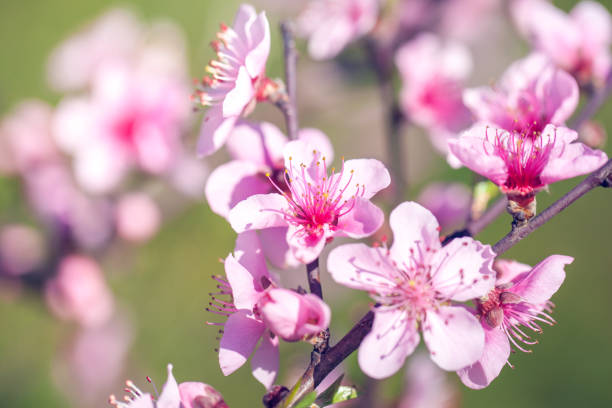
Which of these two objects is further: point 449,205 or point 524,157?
point 449,205

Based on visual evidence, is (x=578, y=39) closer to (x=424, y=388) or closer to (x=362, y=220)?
(x=362, y=220)

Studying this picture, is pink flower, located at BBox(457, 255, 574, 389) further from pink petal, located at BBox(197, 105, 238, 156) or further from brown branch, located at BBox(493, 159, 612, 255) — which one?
pink petal, located at BBox(197, 105, 238, 156)

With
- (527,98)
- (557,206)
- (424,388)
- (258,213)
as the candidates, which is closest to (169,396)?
(258,213)

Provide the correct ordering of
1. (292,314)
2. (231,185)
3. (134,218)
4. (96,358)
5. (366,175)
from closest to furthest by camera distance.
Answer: (292,314) < (366,175) < (231,185) < (134,218) < (96,358)

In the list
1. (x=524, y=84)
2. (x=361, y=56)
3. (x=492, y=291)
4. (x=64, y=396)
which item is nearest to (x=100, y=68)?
(x=361, y=56)

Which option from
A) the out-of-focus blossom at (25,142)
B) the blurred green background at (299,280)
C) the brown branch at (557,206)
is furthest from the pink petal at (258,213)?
the out-of-focus blossom at (25,142)

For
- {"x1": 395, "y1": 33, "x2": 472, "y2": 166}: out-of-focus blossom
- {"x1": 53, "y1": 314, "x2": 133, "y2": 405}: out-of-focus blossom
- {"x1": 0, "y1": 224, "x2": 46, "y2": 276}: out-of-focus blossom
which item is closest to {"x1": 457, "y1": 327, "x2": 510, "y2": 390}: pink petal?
{"x1": 395, "y1": 33, "x2": 472, "y2": 166}: out-of-focus blossom

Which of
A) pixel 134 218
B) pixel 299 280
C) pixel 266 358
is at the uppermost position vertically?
pixel 266 358
